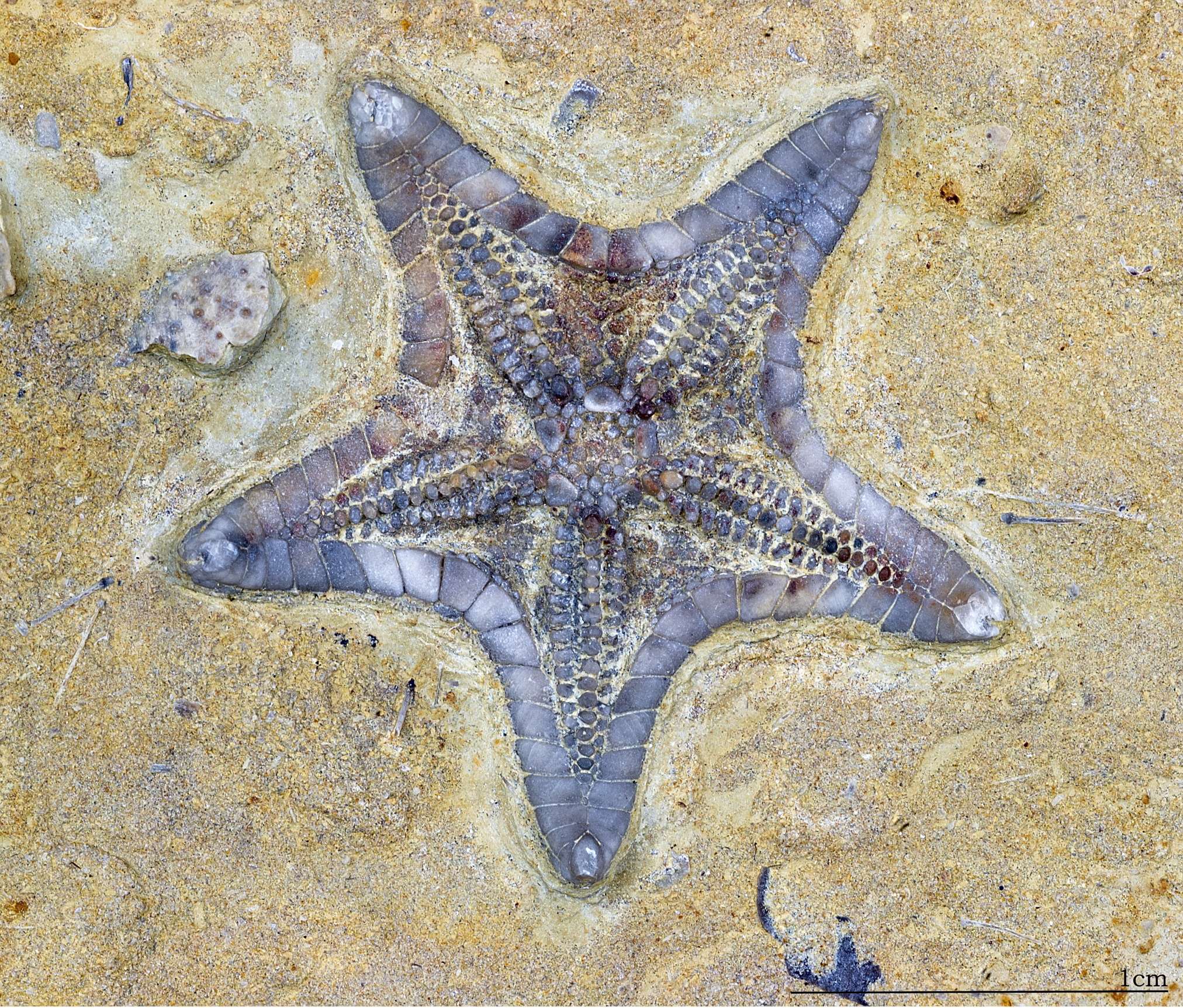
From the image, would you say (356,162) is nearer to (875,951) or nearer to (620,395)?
(620,395)

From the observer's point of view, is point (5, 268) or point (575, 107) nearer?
point (5, 268)

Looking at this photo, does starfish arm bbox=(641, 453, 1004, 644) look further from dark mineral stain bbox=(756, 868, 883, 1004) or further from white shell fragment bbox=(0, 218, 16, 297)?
white shell fragment bbox=(0, 218, 16, 297)

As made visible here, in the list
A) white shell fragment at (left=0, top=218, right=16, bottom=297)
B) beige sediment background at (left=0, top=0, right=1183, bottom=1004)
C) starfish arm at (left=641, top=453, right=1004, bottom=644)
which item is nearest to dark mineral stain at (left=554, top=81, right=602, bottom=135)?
beige sediment background at (left=0, top=0, right=1183, bottom=1004)

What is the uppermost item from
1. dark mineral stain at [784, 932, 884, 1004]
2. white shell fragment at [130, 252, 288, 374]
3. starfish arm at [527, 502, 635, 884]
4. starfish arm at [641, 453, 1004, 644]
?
white shell fragment at [130, 252, 288, 374]

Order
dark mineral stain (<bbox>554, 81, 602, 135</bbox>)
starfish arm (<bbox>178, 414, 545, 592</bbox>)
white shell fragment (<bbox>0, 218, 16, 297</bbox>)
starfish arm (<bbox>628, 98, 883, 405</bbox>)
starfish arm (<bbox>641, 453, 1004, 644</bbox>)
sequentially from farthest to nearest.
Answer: dark mineral stain (<bbox>554, 81, 602, 135</bbox>), white shell fragment (<bbox>0, 218, 16, 297</bbox>), starfish arm (<bbox>641, 453, 1004, 644</bbox>), starfish arm (<bbox>178, 414, 545, 592</bbox>), starfish arm (<bbox>628, 98, 883, 405</bbox>)

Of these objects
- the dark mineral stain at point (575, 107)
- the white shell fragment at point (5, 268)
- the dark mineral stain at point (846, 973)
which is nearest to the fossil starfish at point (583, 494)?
the dark mineral stain at point (575, 107)

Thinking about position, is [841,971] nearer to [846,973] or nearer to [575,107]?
[846,973]

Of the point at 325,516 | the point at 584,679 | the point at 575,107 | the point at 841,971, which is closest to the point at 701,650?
the point at 584,679
